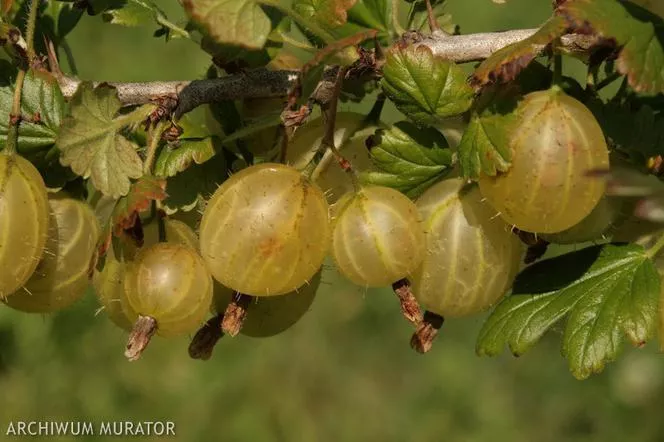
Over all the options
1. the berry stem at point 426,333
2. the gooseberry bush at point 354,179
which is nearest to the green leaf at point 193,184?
the gooseberry bush at point 354,179

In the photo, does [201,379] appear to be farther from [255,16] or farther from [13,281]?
[255,16]

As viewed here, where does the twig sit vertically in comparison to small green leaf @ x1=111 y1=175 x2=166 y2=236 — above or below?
above

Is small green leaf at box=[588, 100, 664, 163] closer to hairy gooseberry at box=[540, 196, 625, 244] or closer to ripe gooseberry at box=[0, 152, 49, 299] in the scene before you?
hairy gooseberry at box=[540, 196, 625, 244]

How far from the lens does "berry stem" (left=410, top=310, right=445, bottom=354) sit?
1.57 meters

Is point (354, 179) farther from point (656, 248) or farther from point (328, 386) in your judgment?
point (328, 386)

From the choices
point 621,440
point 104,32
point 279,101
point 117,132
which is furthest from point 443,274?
point 104,32

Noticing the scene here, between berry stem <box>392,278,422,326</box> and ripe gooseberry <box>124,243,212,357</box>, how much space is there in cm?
30

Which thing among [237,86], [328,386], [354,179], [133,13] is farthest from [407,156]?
[328,386]

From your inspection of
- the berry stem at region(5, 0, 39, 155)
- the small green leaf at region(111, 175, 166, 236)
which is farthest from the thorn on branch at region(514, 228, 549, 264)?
the berry stem at region(5, 0, 39, 155)

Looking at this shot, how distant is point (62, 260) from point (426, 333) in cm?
63

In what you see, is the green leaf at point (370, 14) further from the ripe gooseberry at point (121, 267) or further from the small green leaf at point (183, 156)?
the ripe gooseberry at point (121, 267)

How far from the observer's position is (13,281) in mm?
1458

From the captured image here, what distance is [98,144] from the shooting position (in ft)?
4.95

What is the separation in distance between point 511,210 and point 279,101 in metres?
0.54
